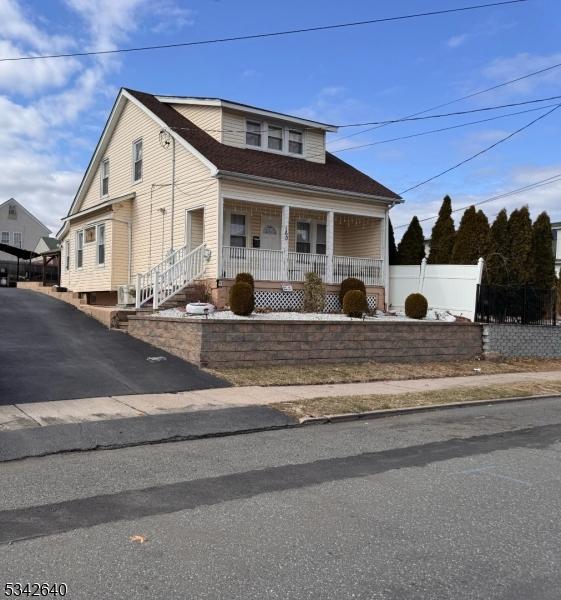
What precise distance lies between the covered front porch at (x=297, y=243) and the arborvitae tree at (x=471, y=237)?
3.17m

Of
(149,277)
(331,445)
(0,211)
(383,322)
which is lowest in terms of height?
(331,445)

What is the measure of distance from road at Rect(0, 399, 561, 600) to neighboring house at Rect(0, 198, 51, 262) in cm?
5748

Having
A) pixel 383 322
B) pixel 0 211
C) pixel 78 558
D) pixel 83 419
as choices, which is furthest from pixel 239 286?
pixel 0 211

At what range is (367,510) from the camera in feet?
17.0

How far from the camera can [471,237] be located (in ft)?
71.0

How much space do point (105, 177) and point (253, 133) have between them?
23.5 feet

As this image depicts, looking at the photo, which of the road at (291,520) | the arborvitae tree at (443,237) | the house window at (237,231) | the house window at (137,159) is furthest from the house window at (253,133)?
the road at (291,520)

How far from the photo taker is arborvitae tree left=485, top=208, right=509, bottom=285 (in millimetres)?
21141

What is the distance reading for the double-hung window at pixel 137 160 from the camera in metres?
22.1

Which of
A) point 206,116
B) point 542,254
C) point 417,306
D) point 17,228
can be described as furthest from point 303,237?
point 17,228

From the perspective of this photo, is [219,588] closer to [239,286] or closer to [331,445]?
[331,445]

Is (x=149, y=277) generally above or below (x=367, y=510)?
above

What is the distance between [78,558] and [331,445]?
429 cm

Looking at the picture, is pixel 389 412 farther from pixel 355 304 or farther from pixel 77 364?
pixel 355 304
